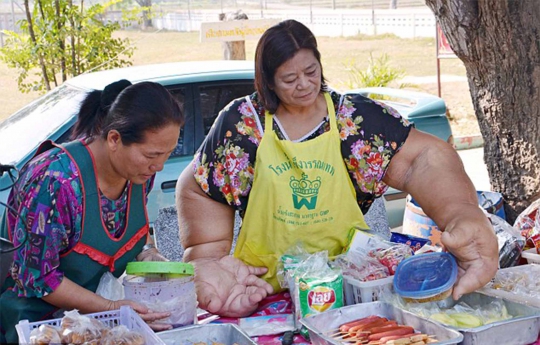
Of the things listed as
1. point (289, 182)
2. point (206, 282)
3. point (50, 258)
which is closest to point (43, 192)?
point (50, 258)

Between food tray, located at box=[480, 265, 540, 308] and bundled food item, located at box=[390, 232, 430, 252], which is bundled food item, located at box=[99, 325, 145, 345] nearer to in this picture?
food tray, located at box=[480, 265, 540, 308]

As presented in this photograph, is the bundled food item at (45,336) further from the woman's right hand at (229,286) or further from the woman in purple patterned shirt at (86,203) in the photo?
the woman's right hand at (229,286)

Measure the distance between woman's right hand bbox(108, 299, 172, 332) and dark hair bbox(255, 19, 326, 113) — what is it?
859 millimetres

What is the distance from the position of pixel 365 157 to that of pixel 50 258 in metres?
1.10

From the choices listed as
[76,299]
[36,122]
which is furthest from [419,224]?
[36,122]

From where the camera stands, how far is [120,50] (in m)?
7.40

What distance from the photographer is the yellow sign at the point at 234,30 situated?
→ 6.70 metres

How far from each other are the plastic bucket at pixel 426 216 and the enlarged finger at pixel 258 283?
3.31ft

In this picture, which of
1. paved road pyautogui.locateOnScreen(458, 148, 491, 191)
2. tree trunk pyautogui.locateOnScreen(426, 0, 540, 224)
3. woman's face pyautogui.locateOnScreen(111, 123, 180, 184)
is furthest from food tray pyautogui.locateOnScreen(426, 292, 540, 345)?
paved road pyautogui.locateOnScreen(458, 148, 491, 191)

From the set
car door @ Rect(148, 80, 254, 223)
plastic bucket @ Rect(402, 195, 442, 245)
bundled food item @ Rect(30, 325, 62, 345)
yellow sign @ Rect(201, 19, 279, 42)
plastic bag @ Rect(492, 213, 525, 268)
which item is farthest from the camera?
yellow sign @ Rect(201, 19, 279, 42)

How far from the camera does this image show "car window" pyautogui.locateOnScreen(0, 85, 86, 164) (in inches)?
174

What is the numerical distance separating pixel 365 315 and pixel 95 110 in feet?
3.49

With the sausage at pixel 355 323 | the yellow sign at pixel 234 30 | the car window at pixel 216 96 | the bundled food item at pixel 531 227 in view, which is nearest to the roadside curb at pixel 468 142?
the yellow sign at pixel 234 30

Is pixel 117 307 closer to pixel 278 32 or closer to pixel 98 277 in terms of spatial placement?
pixel 98 277
